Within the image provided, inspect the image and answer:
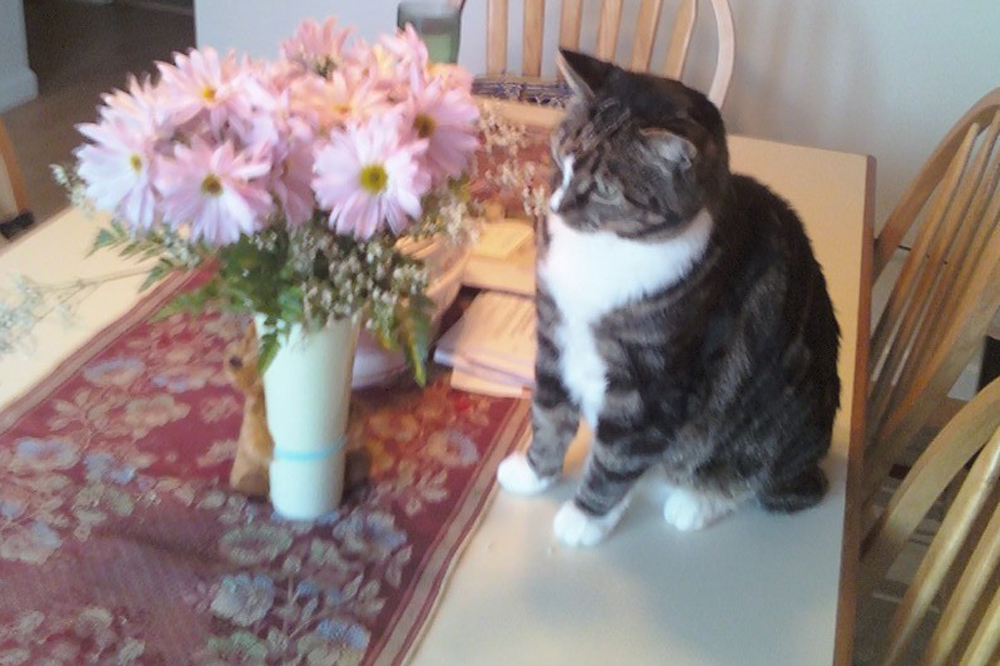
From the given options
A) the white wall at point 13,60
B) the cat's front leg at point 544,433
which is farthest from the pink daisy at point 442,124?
the white wall at point 13,60

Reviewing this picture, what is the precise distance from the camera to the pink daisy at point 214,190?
64 centimetres

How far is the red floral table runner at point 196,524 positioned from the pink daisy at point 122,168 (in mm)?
349

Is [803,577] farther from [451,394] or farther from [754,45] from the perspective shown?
[754,45]

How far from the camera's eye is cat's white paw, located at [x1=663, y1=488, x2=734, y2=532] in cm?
95

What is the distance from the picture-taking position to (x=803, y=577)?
899 millimetres

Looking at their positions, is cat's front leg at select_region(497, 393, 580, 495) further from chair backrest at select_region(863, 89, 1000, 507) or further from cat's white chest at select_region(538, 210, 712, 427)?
chair backrest at select_region(863, 89, 1000, 507)

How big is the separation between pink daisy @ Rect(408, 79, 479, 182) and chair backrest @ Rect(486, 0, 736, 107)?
127 cm

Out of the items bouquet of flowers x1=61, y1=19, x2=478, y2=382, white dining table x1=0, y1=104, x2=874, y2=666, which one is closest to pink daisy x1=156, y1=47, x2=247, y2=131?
bouquet of flowers x1=61, y1=19, x2=478, y2=382

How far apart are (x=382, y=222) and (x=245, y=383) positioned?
0.89 feet

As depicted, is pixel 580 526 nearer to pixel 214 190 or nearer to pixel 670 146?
pixel 670 146

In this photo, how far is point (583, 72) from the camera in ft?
2.90

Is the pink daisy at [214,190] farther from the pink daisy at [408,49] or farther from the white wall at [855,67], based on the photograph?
the white wall at [855,67]

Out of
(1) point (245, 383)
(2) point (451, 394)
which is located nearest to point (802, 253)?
(2) point (451, 394)

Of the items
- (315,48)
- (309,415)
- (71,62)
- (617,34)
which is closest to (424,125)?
(315,48)
